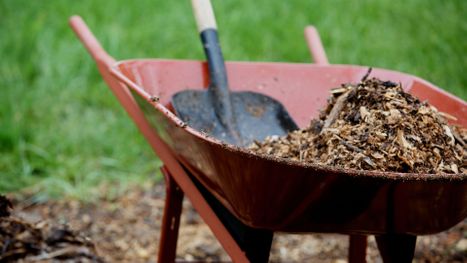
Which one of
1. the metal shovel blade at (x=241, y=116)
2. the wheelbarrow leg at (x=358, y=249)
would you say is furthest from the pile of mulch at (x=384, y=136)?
the wheelbarrow leg at (x=358, y=249)

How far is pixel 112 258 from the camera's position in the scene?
2391 millimetres

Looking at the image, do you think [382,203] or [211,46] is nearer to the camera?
[382,203]

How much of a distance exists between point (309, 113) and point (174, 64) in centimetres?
42

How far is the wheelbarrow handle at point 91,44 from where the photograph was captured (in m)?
1.81

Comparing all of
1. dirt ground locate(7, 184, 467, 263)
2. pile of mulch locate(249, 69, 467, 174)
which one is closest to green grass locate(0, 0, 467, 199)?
dirt ground locate(7, 184, 467, 263)

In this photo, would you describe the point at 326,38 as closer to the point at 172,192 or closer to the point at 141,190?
the point at 141,190

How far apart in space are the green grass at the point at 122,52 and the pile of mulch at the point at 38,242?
0.97 meters

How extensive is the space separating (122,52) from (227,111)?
6.14 ft

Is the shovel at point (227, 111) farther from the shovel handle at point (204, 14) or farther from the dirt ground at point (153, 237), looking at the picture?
the dirt ground at point (153, 237)

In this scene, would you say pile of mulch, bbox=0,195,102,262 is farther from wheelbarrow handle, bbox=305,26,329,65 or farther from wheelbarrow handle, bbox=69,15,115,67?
wheelbarrow handle, bbox=305,26,329,65

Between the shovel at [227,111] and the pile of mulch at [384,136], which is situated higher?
the shovel at [227,111]

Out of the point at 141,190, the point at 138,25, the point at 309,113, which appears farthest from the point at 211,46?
the point at 138,25

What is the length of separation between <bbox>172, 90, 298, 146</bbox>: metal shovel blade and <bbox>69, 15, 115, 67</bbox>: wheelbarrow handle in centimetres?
23

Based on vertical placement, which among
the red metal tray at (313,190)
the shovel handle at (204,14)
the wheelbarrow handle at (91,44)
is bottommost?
the red metal tray at (313,190)
